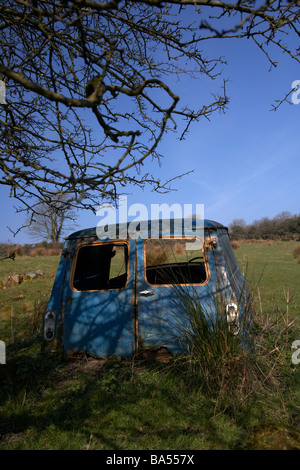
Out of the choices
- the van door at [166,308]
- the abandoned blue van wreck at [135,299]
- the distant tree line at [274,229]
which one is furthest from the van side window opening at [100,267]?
the distant tree line at [274,229]

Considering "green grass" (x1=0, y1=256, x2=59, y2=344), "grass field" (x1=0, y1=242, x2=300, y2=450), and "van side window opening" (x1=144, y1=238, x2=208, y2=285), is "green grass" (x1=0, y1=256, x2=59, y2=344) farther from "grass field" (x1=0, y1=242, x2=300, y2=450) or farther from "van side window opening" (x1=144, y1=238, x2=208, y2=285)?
"van side window opening" (x1=144, y1=238, x2=208, y2=285)

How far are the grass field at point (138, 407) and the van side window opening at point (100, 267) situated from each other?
116cm

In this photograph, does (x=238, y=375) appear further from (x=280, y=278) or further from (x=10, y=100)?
(x=280, y=278)

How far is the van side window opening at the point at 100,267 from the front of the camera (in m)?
4.64

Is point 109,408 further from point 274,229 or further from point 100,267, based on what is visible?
point 274,229

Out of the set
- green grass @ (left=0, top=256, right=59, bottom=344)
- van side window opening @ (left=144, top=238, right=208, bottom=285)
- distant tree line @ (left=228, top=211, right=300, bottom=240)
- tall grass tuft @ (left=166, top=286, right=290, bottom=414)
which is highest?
distant tree line @ (left=228, top=211, right=300, bottom=240)

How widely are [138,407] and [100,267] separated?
241cm

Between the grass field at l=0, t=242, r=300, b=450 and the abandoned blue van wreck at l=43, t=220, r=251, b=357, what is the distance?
0.24m

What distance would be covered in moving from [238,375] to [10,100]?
4.63 meters

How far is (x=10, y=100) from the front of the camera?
15.1 feet

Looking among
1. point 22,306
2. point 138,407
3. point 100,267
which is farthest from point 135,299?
point 22,306

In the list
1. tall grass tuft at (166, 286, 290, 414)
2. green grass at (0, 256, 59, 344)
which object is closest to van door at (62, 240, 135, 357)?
tall grass tuft at (166, 286, 290, 414)

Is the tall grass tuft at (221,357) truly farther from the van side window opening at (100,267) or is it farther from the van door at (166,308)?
the van side window opening at (100,267)

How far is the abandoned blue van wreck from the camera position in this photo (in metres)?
3.89
